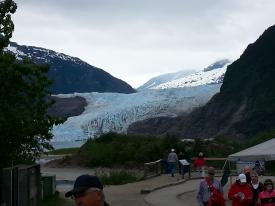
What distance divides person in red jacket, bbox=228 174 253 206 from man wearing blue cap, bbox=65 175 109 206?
28.4 ft

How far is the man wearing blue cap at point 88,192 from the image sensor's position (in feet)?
13.2

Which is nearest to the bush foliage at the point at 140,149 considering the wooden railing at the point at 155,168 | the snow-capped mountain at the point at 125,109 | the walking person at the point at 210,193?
the wooden railing at the point at 155,168

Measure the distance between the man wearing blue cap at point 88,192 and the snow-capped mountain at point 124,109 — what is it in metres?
89.2

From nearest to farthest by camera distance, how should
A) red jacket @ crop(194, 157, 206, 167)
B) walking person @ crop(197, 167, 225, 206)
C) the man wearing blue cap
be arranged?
1. the man wearing blue cap
2. walking person @ crop(197, 167, 225, 206)
3. red jacket @ crop(194, 157, 206, 167)

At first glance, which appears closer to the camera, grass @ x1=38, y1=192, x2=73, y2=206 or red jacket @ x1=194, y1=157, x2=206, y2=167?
grass @ x1=38, y1=192, x2=73, y2=206

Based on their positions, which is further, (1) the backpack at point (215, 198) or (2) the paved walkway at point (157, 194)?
(2) the paved walkway at point (157, 194)

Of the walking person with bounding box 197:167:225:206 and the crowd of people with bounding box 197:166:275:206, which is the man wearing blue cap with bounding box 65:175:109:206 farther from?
the walking person with bounding box 197:167:225:206

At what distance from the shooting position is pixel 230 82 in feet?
366

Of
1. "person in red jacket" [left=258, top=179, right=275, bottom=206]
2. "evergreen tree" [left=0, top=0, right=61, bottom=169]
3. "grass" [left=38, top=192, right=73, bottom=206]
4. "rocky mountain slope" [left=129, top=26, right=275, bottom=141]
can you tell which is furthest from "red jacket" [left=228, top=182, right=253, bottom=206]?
"rocky mountain slope" [left=129, top=26, right=275, bottom=141]

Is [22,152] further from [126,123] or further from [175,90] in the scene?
[175,90]

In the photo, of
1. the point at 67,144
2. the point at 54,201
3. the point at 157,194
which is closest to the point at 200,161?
the point at 157,194

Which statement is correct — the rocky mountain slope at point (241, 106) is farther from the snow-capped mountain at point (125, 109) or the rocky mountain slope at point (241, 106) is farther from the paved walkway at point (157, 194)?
the paved walkway at point (157, 194)

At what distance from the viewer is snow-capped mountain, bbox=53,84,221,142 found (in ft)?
322

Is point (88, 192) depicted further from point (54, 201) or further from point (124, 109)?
point (124, 109)
